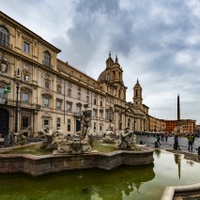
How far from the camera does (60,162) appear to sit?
733 cm

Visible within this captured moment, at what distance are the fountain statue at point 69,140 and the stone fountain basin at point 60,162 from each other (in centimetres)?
33

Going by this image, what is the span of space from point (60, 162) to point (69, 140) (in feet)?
5.86

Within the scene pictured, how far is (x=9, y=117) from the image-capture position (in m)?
25.4

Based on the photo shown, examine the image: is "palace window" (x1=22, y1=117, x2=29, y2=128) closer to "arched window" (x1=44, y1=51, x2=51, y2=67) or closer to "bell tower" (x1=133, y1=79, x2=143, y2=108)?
"arched window" (x1=44, y1=51, x2=51, y2=67)

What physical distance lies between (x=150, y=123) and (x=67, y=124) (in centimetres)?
10726

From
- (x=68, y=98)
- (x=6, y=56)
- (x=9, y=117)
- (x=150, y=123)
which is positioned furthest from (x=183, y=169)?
(x=150, y=123)

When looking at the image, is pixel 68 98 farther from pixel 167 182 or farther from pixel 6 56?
pixel 167 182

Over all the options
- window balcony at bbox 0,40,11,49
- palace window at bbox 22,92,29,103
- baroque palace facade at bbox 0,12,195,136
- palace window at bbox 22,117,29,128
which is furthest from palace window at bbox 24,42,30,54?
palace window at bbox 22,117,29,128

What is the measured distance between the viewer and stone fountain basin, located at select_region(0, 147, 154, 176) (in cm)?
676

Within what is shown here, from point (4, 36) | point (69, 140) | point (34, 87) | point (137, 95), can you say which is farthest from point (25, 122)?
Answer: point (137, 95)

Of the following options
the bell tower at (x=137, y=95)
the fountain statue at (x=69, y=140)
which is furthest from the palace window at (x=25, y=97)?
the bell tower at (x=137, y=95)

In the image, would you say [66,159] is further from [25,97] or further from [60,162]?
[25,97]

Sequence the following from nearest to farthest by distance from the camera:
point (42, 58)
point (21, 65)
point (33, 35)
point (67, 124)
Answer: point (21, 65) < point (33, 35) < point (42, 58) < point (67, 124)

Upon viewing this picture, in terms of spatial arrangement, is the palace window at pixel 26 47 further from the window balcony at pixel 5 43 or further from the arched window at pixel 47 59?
the arched window at pixel 47 59
